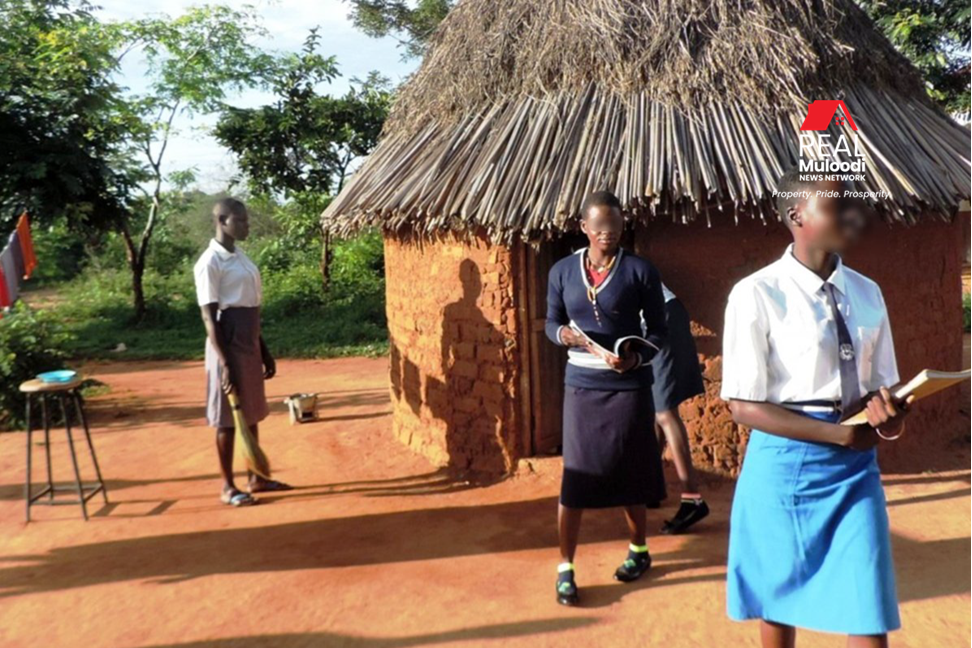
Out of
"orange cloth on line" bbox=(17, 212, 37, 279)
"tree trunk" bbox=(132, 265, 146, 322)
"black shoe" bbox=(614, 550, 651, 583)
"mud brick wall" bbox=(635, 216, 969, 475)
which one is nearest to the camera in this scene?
"black shoe" bbox=(614, 550, 651, 583)

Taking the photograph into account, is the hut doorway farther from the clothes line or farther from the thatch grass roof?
the clothes line

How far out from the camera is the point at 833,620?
2213mm

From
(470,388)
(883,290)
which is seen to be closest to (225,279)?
(470,388)

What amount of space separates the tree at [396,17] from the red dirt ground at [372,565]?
12.6 m

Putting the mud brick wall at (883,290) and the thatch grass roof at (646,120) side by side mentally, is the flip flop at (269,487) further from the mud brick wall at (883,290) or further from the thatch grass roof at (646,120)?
the mud brick wall at (883,290)

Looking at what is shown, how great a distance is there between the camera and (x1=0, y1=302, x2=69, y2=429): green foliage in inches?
300

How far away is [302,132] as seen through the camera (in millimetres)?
15000

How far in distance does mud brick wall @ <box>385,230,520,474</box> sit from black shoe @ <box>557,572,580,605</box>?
1856mm

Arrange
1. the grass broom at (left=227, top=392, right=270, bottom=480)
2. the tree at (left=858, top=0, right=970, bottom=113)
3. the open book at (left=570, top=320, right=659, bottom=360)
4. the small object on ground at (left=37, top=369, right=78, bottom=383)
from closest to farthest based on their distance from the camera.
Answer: the open book at (left=570, top=320, right=659, bottom=360) → the small object on ground at (left=37, top=369, right=78, bottom=383) → the grass broom at (left=227, top=392, right=270, bottom=480) → the tree at (left=858, top=0, right=970, bottom=113)

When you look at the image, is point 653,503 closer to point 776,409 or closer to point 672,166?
point 776,409

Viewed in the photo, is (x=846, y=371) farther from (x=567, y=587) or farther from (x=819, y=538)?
(x=567, y=587)

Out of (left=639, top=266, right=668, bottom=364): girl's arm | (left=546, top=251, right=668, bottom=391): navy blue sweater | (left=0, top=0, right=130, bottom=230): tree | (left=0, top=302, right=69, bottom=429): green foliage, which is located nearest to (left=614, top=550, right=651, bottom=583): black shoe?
(left=546, top=251, right=668, bottom=391): navy blue sweater

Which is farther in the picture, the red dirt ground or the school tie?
the red dirt ground

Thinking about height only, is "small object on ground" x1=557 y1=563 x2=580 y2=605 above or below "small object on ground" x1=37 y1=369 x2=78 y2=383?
below
